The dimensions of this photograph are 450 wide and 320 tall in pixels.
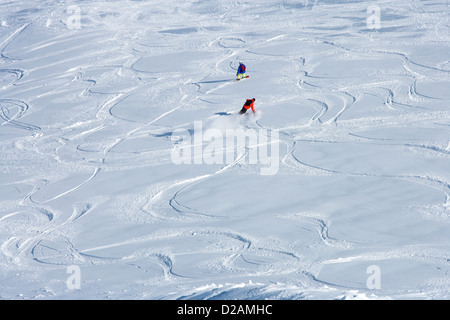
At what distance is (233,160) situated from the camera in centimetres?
1082

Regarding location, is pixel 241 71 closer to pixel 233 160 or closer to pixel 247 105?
pixel 247 105

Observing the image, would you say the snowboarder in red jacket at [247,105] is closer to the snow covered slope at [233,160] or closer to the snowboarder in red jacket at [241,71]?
the snow covered slope at [233,160]

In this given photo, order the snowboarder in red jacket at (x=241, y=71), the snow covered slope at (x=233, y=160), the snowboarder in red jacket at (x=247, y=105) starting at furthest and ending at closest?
1. the snowboarder in red jacket at (x=241, y=71)
2. the snowboarder in red jacket at (x=247, y=105)
3. the snow covered slope at (x=233, y=160)

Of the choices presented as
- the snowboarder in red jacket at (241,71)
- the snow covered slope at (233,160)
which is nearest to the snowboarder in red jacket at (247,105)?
the snow covered slope at (233,160)

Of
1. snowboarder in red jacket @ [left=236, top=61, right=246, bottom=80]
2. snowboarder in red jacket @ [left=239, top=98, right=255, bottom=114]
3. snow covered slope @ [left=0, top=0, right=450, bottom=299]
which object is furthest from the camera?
snowboarder in red jacket @ [left=236, top=61, right=246, bottom=80]

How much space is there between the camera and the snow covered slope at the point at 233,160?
7379mm

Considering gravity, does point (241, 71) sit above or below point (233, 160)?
above

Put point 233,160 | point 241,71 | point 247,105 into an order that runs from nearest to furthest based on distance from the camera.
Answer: point 233,160 < point 247,105 < point 241,71

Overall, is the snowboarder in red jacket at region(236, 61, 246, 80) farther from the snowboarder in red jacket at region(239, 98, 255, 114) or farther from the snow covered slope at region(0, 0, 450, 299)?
the snowboarder in red jacket at region(239, 98, 255, 114)

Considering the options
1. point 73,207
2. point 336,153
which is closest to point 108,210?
point 73,207

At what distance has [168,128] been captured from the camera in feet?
41.6

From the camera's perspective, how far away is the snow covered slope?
7379 mm

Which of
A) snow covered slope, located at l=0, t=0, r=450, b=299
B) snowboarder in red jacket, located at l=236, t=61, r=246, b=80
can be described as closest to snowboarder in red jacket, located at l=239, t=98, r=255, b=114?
snow covered slope, located at l=0, t=0, r=450, b=299

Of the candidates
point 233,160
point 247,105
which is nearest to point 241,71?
point 247,105
